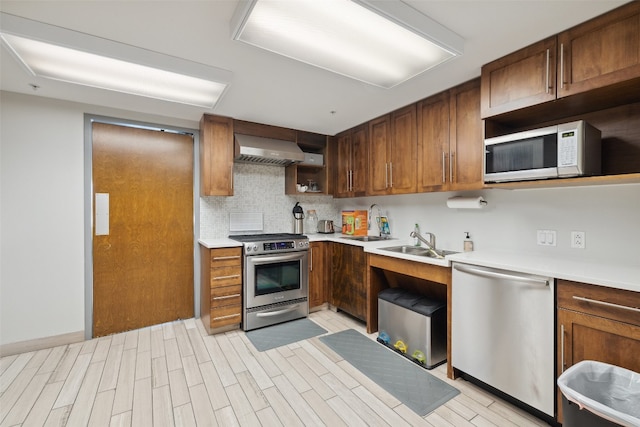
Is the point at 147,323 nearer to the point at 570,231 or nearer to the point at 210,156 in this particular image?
the point at 210,156

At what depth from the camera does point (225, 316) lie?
2.97 m

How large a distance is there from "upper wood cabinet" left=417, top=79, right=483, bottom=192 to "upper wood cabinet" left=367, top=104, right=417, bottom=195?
11 cm

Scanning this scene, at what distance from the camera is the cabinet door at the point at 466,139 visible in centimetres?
227

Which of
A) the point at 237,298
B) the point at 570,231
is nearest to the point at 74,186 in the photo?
the point at 237,298

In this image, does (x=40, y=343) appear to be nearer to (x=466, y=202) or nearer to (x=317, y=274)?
(x=317, y=274)

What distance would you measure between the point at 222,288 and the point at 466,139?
2673 mm

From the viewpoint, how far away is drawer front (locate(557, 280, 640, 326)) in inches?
53.8

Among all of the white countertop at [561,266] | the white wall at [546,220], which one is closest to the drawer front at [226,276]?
the white countertop at [561,266]

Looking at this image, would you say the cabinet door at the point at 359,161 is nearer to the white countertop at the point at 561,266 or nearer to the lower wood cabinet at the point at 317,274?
the lower wood cabinet at the point at 317,274

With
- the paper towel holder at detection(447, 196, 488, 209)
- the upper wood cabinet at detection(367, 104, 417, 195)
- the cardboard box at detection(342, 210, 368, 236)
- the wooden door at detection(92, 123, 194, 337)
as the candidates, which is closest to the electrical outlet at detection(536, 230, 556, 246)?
the paper towel holder at detection(447, 196, 488, 209)

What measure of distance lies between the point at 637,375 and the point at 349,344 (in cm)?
189

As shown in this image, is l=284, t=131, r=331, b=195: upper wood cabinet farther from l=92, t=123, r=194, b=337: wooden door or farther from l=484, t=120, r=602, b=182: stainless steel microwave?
l=484, t=120, r=602, b=182: stainless steel microwave

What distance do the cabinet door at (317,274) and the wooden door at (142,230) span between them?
143cm

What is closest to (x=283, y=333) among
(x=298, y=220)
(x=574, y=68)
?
(x=298, y=220)
